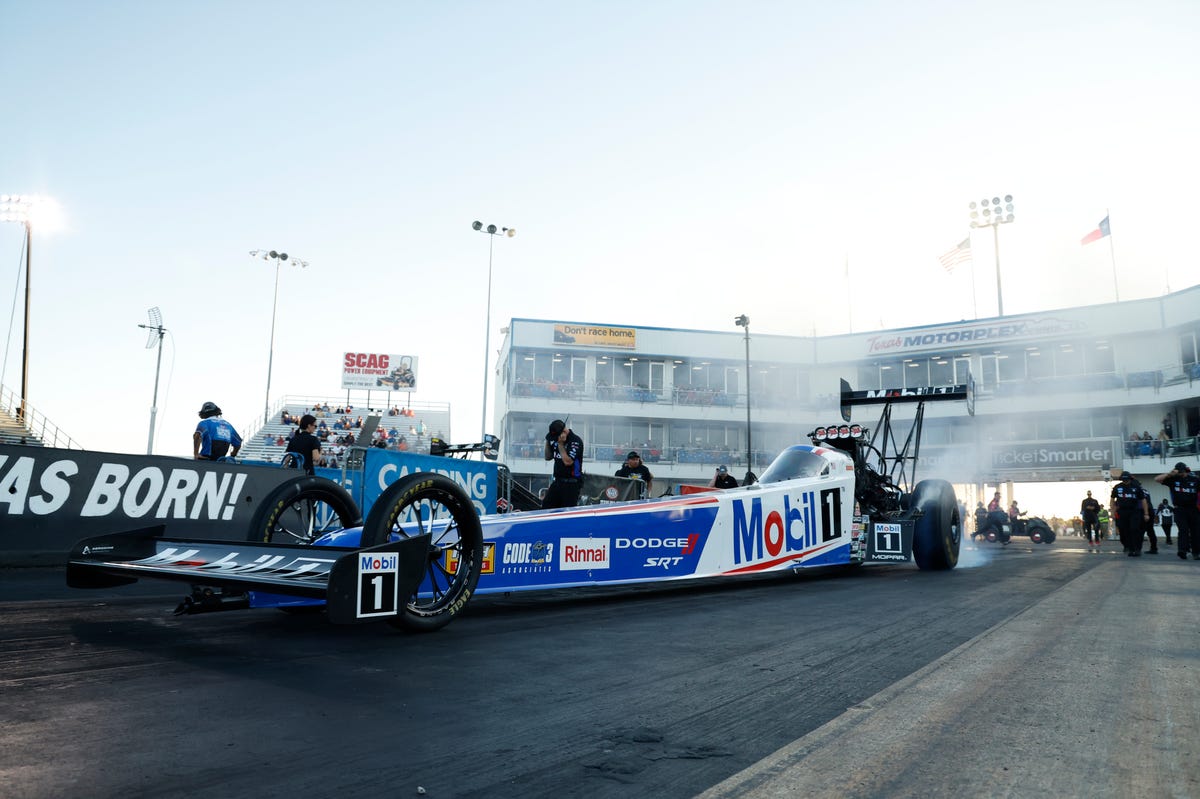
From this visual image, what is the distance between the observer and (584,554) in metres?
5.82

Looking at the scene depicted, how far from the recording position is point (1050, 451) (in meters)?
37.2

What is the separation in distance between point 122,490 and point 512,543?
6.43 m

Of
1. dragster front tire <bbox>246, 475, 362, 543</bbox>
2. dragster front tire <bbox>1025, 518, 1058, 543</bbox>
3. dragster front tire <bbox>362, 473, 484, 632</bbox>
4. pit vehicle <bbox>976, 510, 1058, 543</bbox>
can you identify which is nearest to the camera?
dragster front tire <bbox>362, 473, 484, 632</bbox>

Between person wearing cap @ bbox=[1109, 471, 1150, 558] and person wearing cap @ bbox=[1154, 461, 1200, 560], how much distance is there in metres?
0.55

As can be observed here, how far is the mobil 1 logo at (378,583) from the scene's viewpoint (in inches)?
147

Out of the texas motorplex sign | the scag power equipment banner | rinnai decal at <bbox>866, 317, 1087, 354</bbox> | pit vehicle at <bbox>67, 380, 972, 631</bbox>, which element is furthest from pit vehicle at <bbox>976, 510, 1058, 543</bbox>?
the texas motorplex sign

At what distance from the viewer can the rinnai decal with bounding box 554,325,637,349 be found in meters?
44.4

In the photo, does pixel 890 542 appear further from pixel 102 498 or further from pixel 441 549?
pixel 102 498

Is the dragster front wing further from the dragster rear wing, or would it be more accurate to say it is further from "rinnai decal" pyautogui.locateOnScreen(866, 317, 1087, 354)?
"rinnai decal" pyautogui.locateOnScreen(866, 317, 1087, 354)

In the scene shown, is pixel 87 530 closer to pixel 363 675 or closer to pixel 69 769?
pixel 363 675

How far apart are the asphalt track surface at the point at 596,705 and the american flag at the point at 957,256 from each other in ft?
142

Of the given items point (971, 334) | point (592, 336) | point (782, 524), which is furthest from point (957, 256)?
point (782, 524)

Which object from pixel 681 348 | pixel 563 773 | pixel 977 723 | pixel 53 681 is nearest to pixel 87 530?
pixel 53 681

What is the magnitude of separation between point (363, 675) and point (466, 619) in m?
1.75
